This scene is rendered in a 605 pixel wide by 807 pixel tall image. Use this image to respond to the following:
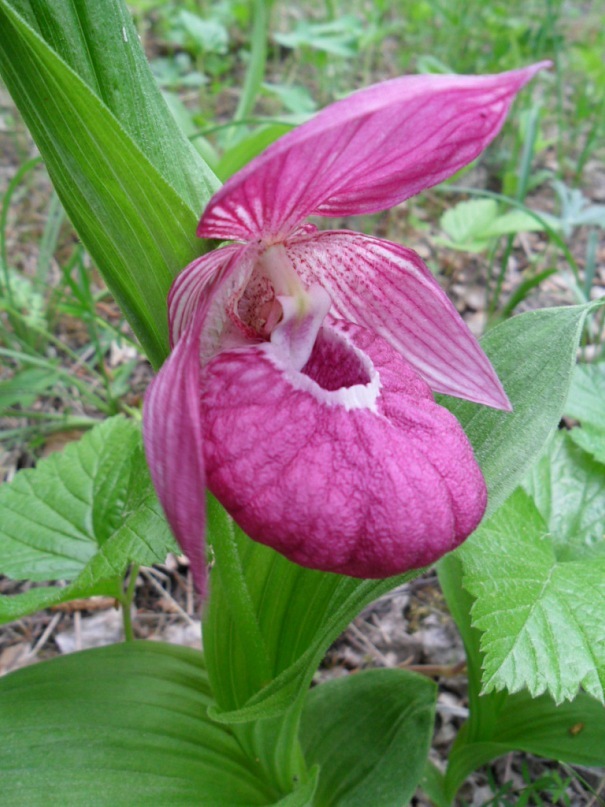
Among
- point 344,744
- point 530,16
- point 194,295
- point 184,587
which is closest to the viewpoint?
point 194,295

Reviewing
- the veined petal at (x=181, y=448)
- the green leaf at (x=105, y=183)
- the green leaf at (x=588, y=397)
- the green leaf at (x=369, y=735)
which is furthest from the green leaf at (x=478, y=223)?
the veined petal at (x=181, y=448)

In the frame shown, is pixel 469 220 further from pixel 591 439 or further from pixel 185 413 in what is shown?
pixel 185 413

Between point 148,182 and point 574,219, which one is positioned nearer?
point 148,182

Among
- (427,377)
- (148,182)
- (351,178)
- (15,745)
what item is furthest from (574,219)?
(15,745)

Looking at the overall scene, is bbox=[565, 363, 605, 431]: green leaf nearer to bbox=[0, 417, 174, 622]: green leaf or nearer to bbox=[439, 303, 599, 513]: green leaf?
bbox=[439, 303, 599, 513]: green leaf

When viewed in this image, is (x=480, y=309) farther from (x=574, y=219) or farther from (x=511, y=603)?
(x=511, y=603)

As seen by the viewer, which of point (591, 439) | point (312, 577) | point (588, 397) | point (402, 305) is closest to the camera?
point (402, 305)

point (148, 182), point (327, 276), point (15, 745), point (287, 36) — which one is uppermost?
point (287, 36)

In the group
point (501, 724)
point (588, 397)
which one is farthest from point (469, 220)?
point (501, 724)
